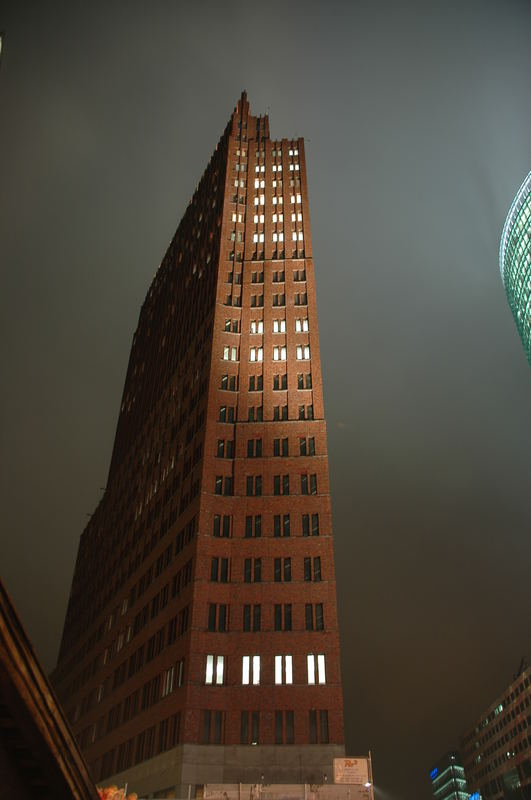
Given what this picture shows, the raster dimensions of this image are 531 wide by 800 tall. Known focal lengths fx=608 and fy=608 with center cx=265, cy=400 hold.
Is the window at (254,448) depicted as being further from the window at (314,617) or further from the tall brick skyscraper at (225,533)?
the window at (314,617)

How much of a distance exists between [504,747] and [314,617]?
10550cm

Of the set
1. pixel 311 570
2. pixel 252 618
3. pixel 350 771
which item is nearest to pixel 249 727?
pixel 252 618

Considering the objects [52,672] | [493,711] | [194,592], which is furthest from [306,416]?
[493,711]

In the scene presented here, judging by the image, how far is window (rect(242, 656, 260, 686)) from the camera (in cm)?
5972

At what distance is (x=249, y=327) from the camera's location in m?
85.6

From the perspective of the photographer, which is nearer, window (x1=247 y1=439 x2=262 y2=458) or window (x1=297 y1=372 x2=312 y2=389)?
window (x1=247 y1=439 x2=262 y2=458)

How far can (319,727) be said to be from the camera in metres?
57.1

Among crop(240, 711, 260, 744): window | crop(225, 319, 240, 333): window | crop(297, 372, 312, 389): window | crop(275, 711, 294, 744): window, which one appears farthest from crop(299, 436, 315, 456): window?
crop(240, 711, 260, 744): window

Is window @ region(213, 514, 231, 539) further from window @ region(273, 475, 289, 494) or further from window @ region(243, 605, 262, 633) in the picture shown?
window @ region(243, 605, 262, 633)

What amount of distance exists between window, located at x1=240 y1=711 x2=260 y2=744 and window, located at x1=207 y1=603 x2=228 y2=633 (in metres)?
8.07

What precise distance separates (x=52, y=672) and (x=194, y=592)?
8342 centimetres

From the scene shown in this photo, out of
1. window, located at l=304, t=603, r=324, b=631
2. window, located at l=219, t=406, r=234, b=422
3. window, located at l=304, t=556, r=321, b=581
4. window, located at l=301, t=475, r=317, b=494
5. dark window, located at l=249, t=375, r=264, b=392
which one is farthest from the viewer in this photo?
dark window, located at l=249, t=375, r=264, b=392

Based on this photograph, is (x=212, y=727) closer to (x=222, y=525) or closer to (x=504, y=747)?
(x=222, y=525)

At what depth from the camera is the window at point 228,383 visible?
7944cm
